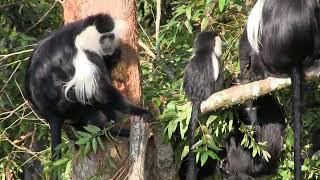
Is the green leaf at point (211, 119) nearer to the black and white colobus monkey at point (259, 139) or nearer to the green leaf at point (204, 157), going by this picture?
the green leaf at point (204, 157)

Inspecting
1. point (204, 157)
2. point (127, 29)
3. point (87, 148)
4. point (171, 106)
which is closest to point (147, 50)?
point (127, 29)

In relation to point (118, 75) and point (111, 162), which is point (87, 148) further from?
point (118, 75)

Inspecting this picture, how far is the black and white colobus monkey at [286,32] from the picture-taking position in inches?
130

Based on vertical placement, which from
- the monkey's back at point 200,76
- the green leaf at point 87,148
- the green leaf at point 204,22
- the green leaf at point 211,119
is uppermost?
the green leaf at point 204,22

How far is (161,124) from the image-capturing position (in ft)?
10.4

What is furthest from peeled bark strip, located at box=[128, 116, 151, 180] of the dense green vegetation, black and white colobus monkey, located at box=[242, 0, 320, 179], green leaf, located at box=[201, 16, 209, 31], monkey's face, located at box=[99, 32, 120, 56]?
green leaf, located at box=[201, 16, 209, 31]

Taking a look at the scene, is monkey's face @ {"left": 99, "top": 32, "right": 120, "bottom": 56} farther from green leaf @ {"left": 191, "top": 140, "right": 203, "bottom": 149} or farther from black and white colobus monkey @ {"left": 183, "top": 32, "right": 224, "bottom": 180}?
green leaf @ {"left": 191, "top": 140, "right": 203, "bottom": 149}

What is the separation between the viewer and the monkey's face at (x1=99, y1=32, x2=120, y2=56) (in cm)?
328

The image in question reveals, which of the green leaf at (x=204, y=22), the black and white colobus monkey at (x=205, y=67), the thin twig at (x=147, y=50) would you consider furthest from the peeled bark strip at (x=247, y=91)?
the thin twig at (x=147, y=50)

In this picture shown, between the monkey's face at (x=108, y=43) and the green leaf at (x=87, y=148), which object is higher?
the monkey's face at (x=108, y=43)

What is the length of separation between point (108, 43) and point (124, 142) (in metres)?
0.55

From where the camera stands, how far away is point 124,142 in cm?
313

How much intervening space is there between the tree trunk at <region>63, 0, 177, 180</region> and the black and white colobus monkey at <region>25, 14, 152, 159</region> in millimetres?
49

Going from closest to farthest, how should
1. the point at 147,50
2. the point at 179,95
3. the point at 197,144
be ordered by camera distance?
the point at 197,144 → the point at 179,95 → the point at 147,50
